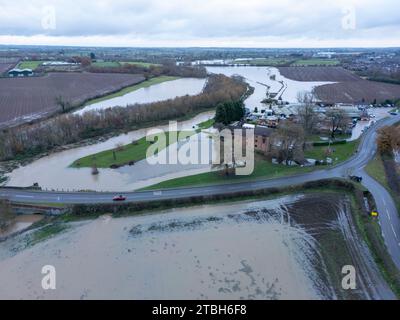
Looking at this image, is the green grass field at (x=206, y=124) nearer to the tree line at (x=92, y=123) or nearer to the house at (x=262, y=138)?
the tree line at (x=92, y=123)

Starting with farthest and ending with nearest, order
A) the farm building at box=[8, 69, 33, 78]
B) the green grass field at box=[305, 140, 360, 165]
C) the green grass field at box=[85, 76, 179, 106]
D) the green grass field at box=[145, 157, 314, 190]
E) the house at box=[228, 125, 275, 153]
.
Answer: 1. the farm building at box=[8, 69, 33, 78]
2. the green grass field at box=[85, 76, 179, 106]
3. the house at box=[228, 125, 275, 153]
4. the green grass field at box=[305, 140, 360, 165]
5. the green grass field at box=[145, 157, 314, 190]

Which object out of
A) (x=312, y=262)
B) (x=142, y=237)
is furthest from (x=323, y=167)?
(x=142, y=237)

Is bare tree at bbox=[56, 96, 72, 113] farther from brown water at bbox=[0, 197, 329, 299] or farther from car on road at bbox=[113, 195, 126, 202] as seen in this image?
brown water at bbox=[0, 197, 329, 299]

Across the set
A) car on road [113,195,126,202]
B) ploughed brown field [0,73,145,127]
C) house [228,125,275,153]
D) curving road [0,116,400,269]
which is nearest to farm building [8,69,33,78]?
ploughed brown field [0,73,145,127]

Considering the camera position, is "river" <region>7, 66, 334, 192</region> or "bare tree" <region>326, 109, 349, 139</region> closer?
"river" <region>7, 66, 334, 192</region>

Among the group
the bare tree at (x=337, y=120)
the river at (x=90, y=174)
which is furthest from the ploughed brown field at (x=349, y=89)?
the river at (x=90, y=174)
